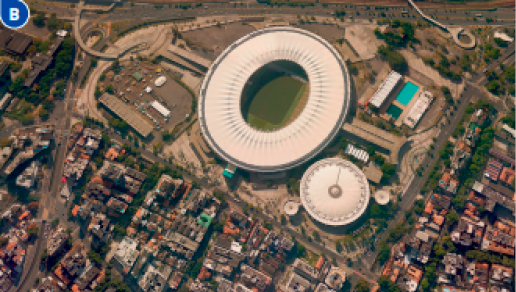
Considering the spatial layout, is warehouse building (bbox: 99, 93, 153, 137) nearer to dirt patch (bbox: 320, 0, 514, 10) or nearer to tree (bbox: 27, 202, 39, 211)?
tree (bbox: 27, 202, 39, 211)

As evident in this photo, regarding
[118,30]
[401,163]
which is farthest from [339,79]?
[118,30]

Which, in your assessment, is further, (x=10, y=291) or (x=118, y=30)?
(x=118, y=30)

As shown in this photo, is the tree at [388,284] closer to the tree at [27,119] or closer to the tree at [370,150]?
the tree at [370,150]

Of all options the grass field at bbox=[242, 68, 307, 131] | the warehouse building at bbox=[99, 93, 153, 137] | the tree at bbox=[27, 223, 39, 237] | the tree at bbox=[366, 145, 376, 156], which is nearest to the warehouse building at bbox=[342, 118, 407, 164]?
the tree at bbox=[366, 145, 376, 156]

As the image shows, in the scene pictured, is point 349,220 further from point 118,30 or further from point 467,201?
point 118,30

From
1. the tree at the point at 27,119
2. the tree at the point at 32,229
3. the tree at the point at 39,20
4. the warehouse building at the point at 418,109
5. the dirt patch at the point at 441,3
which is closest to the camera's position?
the tree at the point at 32,229

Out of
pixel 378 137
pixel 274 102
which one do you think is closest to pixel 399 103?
pixel 378 137

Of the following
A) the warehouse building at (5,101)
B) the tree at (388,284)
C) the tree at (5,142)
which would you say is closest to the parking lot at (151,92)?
the warehouse building at (5,101)
